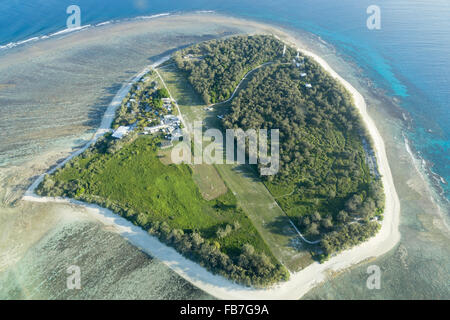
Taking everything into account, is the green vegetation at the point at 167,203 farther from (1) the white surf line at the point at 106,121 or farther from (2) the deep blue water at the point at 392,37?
(2) the deep blue water at the point at 392,37

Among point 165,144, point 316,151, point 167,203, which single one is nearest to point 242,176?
point 167,203

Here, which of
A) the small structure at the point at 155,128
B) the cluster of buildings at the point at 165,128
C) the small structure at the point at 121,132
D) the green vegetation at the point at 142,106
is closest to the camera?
the small structure at the point at 121,132

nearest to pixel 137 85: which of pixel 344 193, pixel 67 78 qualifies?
pixel 67 78

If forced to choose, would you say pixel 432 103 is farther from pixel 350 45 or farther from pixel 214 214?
pixel 214 214

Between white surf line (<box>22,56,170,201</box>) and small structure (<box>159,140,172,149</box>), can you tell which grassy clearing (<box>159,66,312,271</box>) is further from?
white surf line (<box>22,56,170,201</box>)

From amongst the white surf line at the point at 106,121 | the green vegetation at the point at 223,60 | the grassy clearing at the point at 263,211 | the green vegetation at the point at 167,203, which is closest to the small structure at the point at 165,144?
the green vegetation at the point at 167,203
